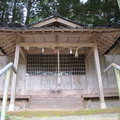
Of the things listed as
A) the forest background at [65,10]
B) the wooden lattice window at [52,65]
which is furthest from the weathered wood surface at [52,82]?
the forest background at [65,10]

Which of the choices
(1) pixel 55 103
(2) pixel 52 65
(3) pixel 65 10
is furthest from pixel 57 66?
(3) pixel 65 10

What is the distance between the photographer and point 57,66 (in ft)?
25.1

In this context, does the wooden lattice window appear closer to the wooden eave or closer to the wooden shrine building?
the wooden shrine building

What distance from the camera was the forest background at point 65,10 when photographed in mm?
13203

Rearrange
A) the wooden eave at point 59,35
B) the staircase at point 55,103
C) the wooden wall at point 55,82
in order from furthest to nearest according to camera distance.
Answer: the wooden wall at point 55,82 < the staircase at point 55,103 < the wooden eave at point 59,35

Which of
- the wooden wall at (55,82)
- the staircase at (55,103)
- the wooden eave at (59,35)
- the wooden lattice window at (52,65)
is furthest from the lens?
the wooden lattice window at (52,65)

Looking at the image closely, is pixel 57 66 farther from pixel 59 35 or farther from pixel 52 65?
pixel 59 35

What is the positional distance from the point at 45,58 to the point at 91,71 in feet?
10.3

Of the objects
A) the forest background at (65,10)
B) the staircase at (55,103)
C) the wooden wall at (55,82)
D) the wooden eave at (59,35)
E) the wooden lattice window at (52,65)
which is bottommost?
the staircase at (55,103)

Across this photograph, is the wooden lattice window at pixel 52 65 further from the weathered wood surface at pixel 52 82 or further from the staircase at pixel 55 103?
the staircase at pixel 55 103

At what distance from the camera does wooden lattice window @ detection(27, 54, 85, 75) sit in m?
7.59

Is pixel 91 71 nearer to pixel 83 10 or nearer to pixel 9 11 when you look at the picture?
pixel 83 10

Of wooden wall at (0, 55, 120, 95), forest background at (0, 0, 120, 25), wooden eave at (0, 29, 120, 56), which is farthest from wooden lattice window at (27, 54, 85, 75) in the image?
forest background at (0, 0, 120, 25)

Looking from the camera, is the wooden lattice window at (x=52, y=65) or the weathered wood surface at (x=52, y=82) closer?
the weathered wood surface at (x=52, y=82)
